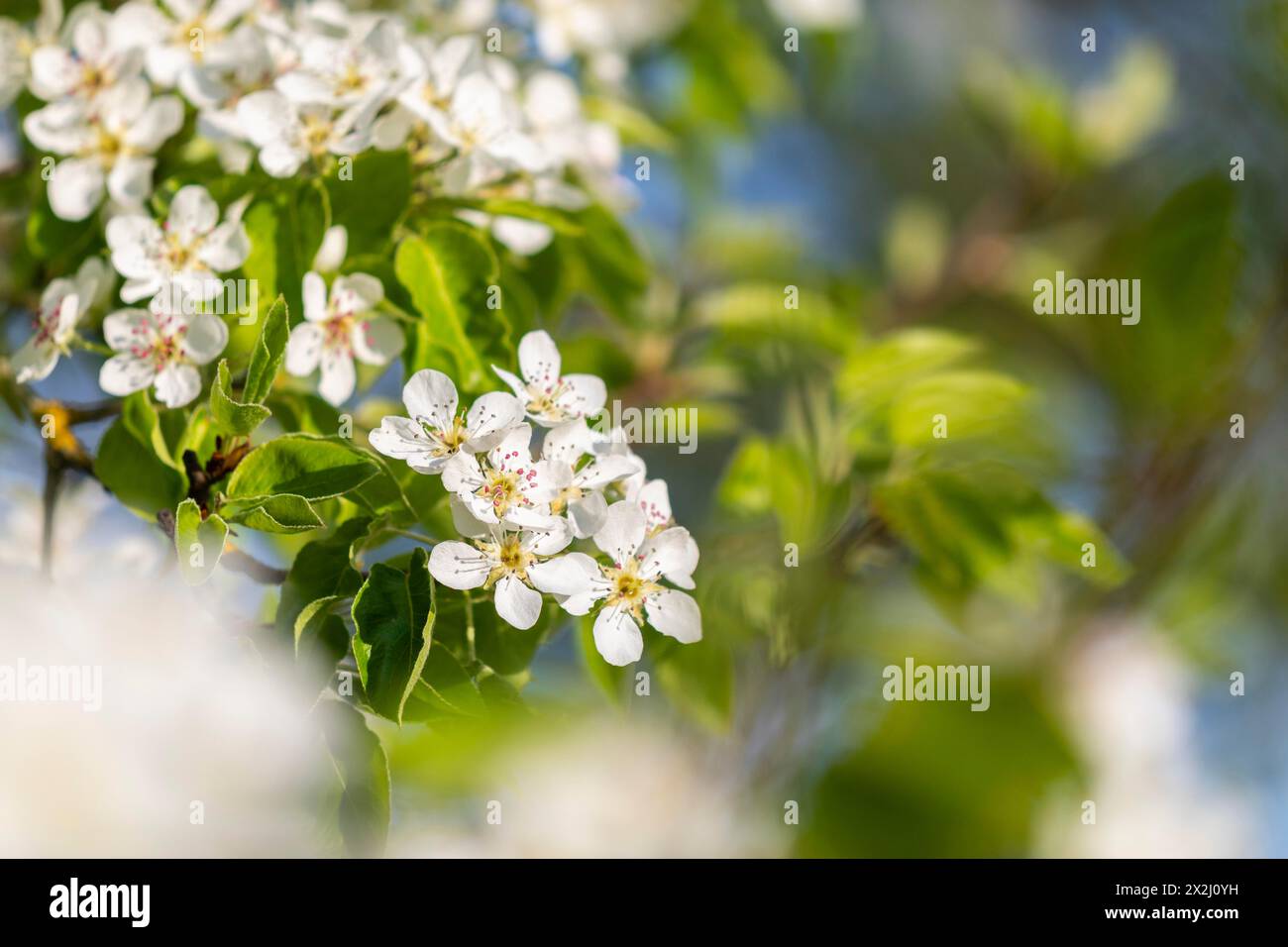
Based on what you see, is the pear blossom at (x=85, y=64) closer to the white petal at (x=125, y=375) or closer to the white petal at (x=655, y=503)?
the white petal at (x=125, y=375)

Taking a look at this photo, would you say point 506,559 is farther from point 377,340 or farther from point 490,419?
point 377,340

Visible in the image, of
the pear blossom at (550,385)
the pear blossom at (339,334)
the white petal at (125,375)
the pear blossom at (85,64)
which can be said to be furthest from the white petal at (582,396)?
the pear blossom at (85,64)

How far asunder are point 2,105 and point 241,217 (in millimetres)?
222

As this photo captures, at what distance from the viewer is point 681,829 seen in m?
0.63

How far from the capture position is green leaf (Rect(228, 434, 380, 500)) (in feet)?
1.64

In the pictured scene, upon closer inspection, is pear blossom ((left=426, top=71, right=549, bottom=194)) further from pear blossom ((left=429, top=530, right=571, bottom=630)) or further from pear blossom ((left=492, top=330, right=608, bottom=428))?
pear blossom ((left=429, top=530, right=571, bottom=630))

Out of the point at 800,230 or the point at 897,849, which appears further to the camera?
the point at 800,230

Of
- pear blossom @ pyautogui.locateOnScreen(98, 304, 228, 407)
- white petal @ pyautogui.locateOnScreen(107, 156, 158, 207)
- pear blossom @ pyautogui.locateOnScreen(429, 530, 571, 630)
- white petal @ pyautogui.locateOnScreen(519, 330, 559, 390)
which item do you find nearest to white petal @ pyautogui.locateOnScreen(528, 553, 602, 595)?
pear blossom @ pyautogui.locateOnScreen(429, 530, 571, 630)

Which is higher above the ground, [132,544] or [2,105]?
[2,105]

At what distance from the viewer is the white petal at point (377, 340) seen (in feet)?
1.96

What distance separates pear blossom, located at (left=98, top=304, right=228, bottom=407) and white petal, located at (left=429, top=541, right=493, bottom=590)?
17 cm

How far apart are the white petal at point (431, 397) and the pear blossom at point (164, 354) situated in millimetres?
113
